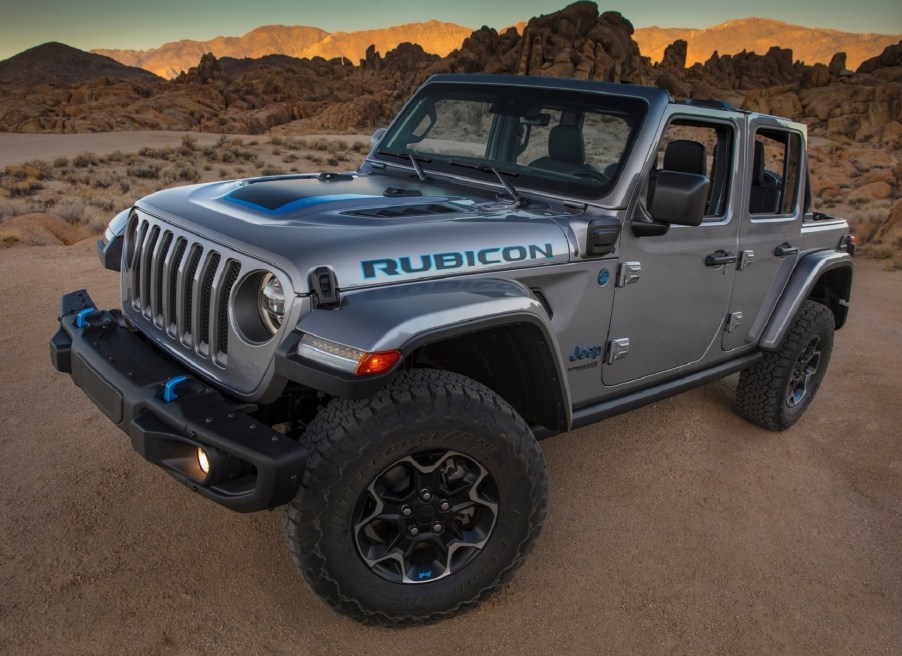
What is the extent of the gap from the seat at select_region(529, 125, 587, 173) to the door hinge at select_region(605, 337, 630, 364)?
0.82 m

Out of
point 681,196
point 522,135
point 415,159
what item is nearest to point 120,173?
point 415,159

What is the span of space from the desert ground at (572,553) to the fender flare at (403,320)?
41.6 inches

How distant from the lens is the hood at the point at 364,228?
7.55ft

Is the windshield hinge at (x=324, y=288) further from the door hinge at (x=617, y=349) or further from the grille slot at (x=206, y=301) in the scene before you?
the door hinge at (x=617, y=349)

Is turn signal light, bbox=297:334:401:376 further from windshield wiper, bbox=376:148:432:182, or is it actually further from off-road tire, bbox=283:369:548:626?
windshield wiper, bbox=376:148:432:182

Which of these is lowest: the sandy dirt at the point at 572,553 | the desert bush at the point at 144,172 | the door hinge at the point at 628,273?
the desert bush at the point at 144,172

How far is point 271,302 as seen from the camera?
235cm

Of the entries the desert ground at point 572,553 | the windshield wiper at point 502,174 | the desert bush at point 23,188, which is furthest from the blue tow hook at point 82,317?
the desert bush at point 23,188

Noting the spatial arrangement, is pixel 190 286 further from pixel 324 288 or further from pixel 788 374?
pixel 788 374

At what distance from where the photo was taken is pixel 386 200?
2.95 metres

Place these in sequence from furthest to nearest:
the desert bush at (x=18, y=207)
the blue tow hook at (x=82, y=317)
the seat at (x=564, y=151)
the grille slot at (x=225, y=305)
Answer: the desert bush at (x=18, y=207) < the seat at (x=564, y=151) < the blue tow hook at (x=82, y=317) < the grille slot at (x=225, y=305)

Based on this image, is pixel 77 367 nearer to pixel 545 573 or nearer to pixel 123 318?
pixel 123 318

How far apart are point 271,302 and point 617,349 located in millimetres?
1568

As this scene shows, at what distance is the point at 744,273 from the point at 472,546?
2.18 metres
